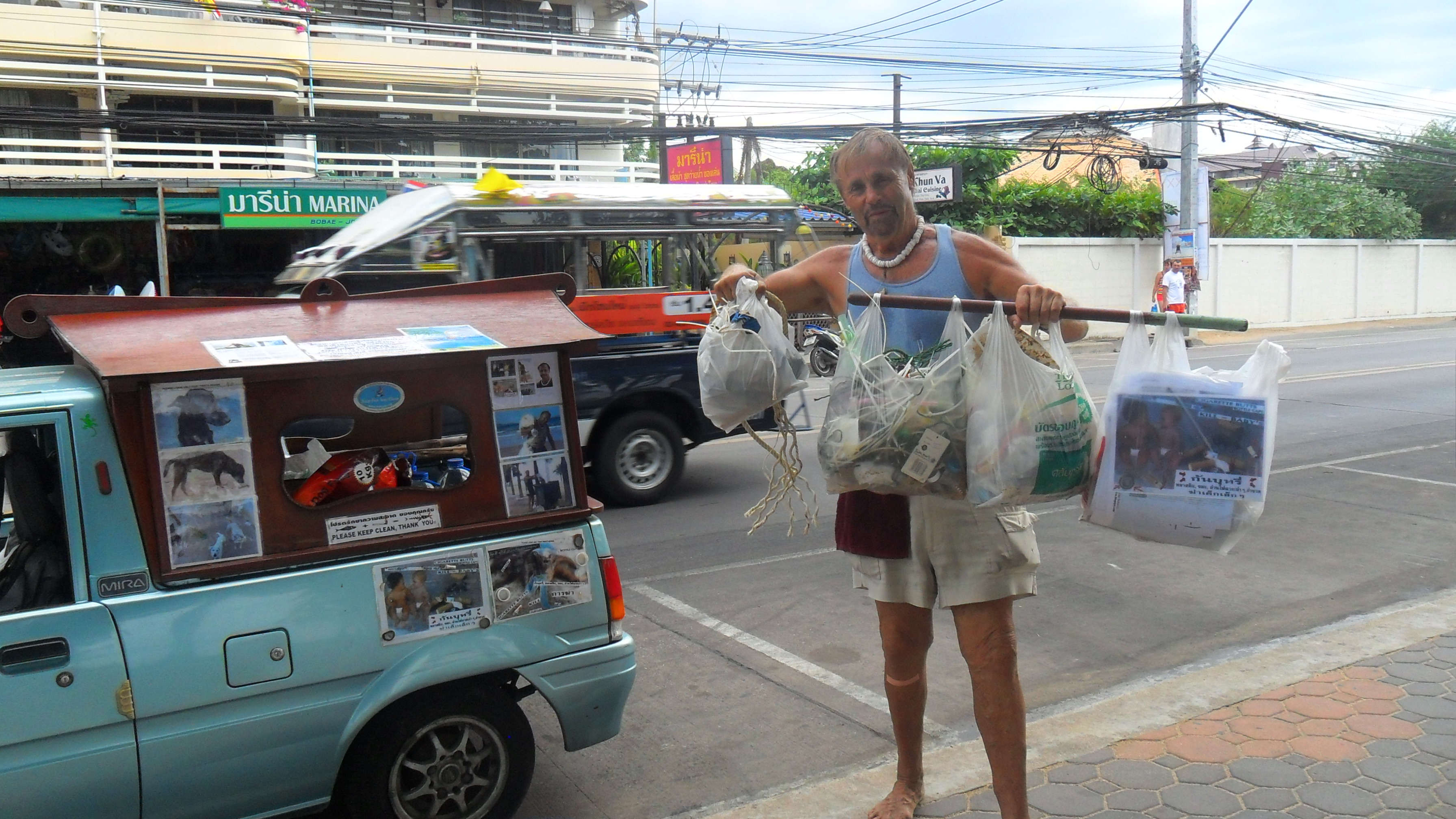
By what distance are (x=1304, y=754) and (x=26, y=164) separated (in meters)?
22.0

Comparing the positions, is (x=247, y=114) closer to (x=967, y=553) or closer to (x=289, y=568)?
(x=289, y=568)

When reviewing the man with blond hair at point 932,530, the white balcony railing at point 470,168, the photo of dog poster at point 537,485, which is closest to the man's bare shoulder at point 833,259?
the man with blond hair at point 932,530

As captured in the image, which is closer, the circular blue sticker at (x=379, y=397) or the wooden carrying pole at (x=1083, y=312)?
the wooden carrying pole at (x=1083, y=312)

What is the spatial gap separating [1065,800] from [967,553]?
3.54ft

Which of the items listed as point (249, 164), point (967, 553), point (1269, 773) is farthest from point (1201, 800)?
point (249, 164)

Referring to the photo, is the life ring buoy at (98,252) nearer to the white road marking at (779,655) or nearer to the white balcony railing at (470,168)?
the white balcony railing at (470,168)

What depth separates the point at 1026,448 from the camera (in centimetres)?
265

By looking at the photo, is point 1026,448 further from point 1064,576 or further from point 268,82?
point 268,82

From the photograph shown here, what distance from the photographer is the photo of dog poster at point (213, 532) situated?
113 inches

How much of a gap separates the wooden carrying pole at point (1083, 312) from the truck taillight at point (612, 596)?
1.19m

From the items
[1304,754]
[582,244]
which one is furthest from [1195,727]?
[582,244]

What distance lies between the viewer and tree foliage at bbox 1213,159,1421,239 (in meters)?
35.9

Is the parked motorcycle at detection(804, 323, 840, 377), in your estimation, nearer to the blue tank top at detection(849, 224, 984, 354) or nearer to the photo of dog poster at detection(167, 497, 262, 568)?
the blue tank top at detection(849, 224, 984, 354)

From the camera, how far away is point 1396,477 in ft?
30.1
